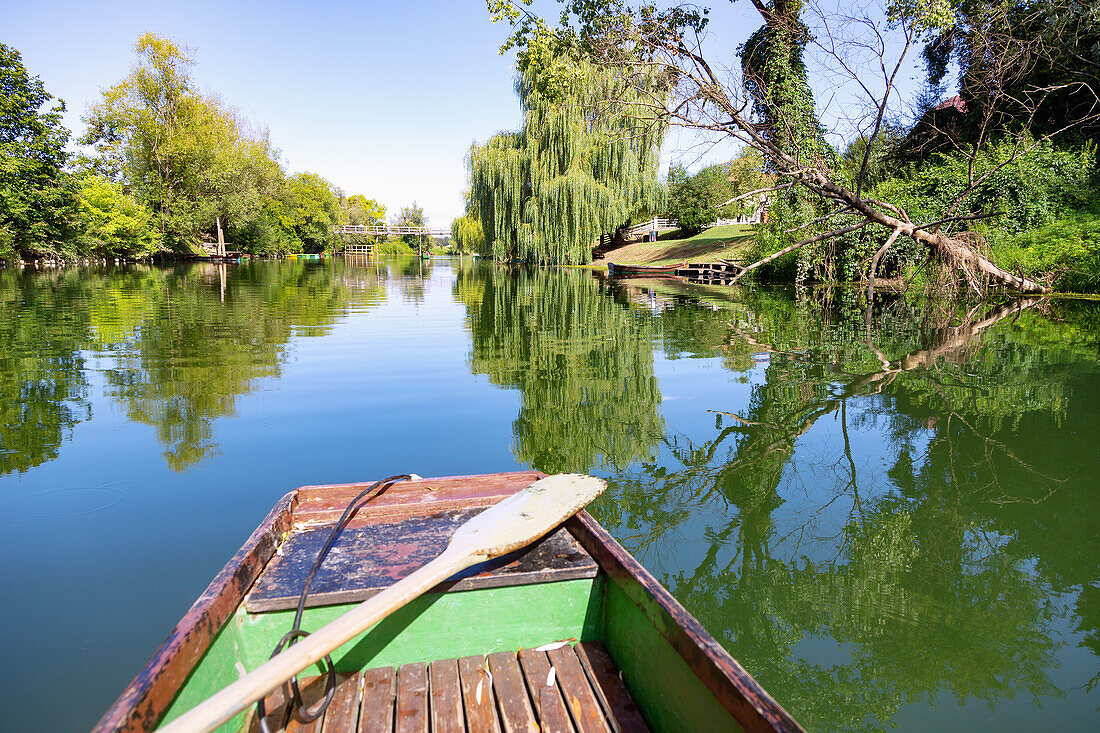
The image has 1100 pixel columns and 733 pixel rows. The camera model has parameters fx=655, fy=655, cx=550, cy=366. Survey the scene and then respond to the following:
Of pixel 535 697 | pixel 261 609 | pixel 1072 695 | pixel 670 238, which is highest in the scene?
pixel 670 238

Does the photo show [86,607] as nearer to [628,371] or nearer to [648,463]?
[648,463]

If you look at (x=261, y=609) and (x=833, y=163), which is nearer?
(x=261, y=609)

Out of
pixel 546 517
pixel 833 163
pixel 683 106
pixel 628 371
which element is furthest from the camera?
pixel 833 163

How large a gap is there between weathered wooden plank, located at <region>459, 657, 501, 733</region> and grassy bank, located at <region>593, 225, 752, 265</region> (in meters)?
29.6

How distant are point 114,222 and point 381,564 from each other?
140ft

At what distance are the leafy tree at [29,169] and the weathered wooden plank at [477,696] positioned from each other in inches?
1338

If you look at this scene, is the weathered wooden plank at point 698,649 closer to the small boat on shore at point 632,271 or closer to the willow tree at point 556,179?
the willow tree at point 556,179

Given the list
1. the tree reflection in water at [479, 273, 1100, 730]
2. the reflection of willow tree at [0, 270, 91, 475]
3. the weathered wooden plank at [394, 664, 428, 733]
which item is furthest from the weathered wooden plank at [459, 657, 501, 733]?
the reflection of willow tree at [0, 270, 91, 475]

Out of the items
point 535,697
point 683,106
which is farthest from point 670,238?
point 535,697

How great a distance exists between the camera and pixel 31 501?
4246 mm

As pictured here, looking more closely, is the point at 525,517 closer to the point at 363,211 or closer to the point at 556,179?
the point at 556,179

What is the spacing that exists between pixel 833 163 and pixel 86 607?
20296 millimetres

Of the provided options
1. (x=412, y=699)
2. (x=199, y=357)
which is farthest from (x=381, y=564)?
(x=199, y=357)

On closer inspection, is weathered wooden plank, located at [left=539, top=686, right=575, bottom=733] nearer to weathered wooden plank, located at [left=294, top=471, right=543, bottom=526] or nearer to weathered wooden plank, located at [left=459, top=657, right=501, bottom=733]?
weathered wooden plank, located at [left=459, top=657, right=501, bottom=733]
